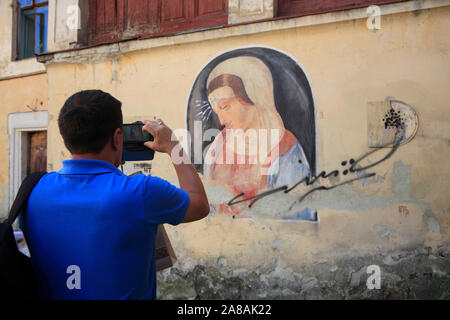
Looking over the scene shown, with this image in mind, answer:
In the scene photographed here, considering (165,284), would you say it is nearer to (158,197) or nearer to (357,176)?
(357,176)

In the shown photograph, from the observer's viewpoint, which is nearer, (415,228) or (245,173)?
(415,228)

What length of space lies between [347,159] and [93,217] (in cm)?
326

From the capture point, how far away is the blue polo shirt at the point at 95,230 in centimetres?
127

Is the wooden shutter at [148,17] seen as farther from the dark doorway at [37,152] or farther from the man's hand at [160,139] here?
the man's hand at [160,139]

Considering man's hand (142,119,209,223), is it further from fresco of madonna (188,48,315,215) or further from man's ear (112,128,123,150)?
fresco of madonna (188,48,315,215)

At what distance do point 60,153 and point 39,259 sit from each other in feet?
15.4

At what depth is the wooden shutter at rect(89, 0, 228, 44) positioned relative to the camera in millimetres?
5043

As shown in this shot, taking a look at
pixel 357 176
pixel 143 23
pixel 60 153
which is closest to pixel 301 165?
pixel 357 176

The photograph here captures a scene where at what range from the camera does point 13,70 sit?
7.43m

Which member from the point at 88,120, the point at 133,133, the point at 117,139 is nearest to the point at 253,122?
the point at 133,133

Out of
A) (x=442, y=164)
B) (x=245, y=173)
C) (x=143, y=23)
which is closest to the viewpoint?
(x=442, y=164)

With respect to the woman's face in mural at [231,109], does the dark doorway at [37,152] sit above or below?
below

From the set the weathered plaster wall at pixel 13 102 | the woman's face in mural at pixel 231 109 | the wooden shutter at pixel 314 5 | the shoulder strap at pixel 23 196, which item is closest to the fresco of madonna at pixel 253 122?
the woman's face in mural at pixel 231 109

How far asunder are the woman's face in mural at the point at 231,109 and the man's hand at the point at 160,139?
3.10 m
